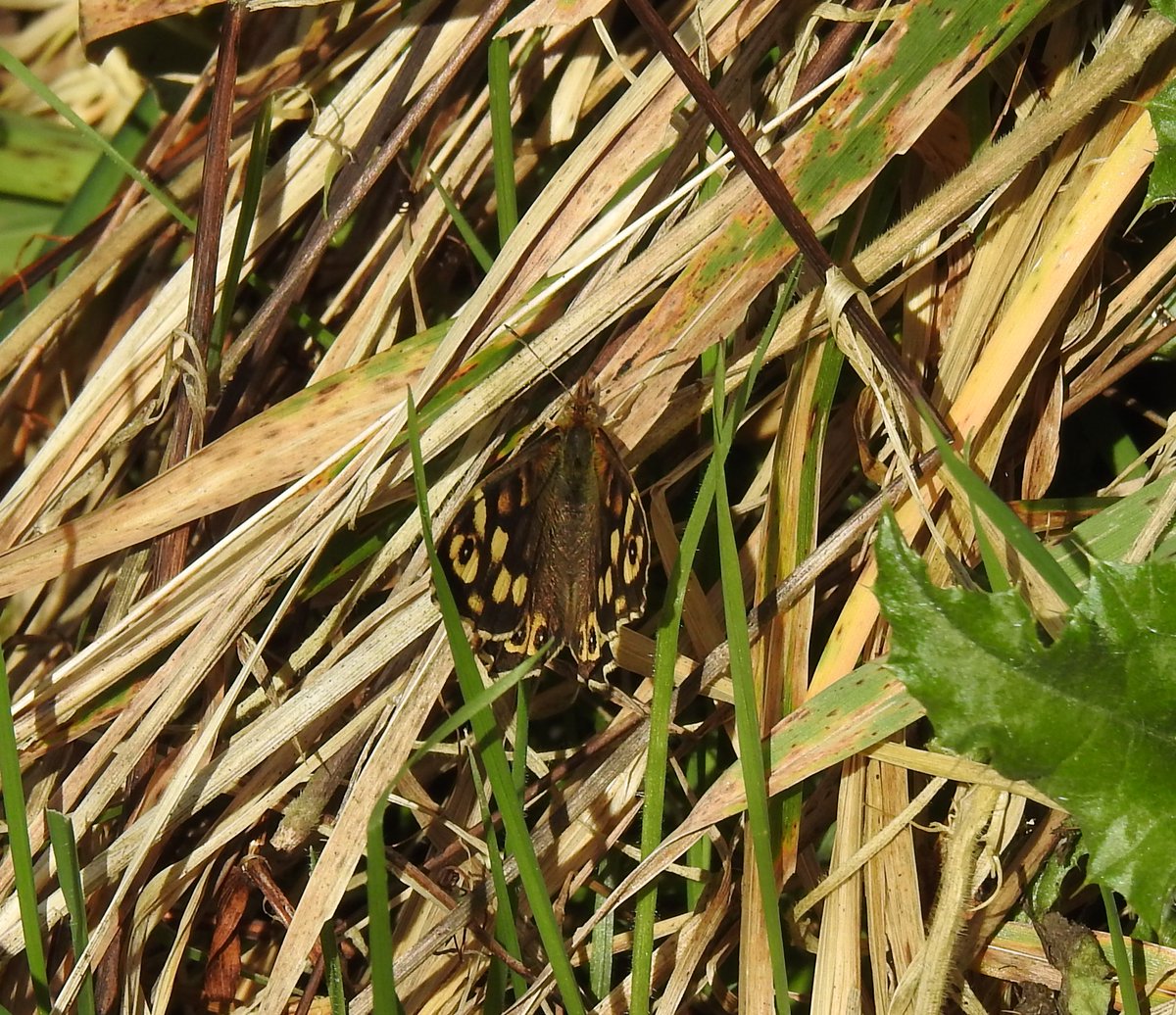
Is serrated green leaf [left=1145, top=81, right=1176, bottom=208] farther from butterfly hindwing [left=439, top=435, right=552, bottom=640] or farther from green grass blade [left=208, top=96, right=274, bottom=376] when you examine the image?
green grass blade [left=208, top=96, right=274, bottom=376]

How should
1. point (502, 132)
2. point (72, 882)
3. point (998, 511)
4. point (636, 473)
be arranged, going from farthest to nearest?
point (636, 473), point (502, 132), point (72, 882), point (998, 511)

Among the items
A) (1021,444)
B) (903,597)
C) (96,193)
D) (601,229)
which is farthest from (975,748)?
(96,193)

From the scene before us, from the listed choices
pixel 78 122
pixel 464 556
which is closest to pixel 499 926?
pixel 464 556

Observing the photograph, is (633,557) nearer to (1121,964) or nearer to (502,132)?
(502,132)

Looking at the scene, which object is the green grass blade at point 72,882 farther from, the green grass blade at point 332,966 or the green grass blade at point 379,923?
the green grass blade at point 379,923

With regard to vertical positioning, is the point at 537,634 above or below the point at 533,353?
below

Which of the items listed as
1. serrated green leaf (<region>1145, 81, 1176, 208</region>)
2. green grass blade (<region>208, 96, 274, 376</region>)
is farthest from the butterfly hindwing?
serrated green leaf (<region>1145, 81, 1176, 208</region>)
